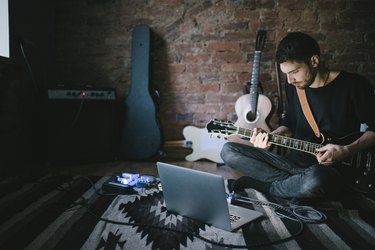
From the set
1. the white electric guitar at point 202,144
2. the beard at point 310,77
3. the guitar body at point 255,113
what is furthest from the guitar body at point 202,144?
the beard at point 310,77

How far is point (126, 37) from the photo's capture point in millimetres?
3020

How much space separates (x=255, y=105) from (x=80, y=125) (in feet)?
4.74

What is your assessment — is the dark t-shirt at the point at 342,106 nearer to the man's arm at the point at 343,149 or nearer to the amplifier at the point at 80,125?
the man's arm at the point at 343,149

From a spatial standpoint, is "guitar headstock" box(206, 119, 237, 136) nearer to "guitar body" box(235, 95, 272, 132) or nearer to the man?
the man

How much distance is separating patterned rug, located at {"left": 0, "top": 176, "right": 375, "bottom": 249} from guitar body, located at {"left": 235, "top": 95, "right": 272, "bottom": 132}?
0.92 m

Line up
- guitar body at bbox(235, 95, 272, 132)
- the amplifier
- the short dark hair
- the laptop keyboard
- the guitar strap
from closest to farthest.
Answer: the laptop keyboard, the short dark hair, the guitar strap, the amplifier, guitar body at bbox(235, 95, 272, 132)

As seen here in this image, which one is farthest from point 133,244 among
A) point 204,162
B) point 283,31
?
point 283,31

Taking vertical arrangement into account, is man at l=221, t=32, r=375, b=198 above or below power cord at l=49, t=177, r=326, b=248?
above

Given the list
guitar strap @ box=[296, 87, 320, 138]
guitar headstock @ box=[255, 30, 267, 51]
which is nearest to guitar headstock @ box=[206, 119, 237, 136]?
guitar strap @ box=[296, 87, 320, 138]

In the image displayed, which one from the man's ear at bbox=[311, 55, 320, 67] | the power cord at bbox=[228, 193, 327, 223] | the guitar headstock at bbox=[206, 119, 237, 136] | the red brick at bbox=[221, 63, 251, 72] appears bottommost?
the power cord at bbox=[228, 193, 327, 223]

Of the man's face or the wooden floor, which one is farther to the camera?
the wooden floor

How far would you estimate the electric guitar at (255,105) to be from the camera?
262cm

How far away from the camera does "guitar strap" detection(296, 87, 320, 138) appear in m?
1.88

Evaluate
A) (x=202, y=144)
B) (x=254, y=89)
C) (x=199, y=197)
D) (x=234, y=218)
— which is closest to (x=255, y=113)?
(x=254, y=89)
